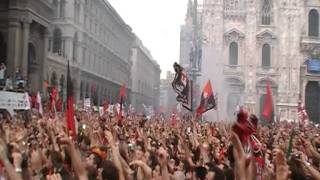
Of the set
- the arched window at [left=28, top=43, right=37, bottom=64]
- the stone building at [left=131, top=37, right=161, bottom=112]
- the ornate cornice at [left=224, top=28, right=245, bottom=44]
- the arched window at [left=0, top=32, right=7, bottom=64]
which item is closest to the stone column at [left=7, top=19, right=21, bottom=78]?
the arched window at [left=0, top=32, right=7, bottom=64]

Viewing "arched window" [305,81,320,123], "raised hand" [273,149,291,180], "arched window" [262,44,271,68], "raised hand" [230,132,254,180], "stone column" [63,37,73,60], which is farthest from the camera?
"arched window" [262,44,271,68]

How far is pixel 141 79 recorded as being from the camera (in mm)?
104875

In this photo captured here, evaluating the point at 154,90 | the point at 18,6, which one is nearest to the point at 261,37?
the point at 18,6

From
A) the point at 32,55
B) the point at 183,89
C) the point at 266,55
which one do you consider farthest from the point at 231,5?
the point at 183,89

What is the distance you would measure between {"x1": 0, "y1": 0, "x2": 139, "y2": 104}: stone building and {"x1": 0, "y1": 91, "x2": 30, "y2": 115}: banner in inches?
395

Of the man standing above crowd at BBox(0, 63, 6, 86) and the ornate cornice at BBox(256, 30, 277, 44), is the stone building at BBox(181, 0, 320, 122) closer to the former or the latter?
the ornate cornice at BBox(256, 30, 277, 44)

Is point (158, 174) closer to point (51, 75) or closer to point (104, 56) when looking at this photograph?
point (51, 75)

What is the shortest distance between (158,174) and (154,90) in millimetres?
124622

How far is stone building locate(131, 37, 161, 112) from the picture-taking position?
95562 millimetres

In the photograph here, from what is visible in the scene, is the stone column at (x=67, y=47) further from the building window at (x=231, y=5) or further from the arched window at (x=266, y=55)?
the arched window at (x=266, y=55)

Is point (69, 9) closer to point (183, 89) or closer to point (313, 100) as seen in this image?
point (313, 100)

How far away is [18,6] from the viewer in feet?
105

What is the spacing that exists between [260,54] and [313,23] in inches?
273

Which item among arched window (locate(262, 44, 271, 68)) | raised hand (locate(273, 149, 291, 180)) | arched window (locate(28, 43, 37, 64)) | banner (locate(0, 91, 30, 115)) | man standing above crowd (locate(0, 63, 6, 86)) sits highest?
arched window (locate(262, 44, 271, 68))
